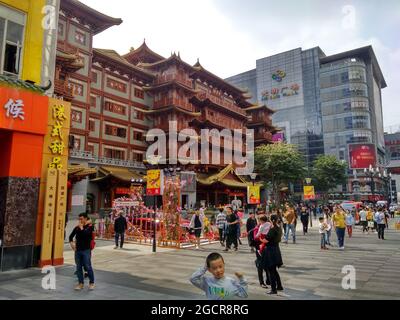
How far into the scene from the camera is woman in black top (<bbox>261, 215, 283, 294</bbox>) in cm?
684

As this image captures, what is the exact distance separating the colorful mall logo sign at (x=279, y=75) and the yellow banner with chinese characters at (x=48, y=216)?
85049mm

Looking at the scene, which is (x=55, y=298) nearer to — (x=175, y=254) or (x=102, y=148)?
(x=175, y=254)

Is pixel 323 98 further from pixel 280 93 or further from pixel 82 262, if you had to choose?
pixel 82 262

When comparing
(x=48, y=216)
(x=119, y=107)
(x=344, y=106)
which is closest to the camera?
(x=48, y=216)

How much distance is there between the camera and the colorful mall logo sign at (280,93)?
276 feet

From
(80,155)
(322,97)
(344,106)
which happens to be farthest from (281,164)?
(322,97)

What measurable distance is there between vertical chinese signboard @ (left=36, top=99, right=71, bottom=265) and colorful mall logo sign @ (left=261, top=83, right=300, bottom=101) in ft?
266

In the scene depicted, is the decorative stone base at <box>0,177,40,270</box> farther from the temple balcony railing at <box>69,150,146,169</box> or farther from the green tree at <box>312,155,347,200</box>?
the green tree at <box>312,155,347,200</box>

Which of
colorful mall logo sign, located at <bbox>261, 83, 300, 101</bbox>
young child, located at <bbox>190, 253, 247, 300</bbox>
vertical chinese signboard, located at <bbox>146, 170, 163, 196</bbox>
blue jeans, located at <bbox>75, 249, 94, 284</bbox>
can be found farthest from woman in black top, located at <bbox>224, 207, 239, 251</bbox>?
colorful mall logo sign, located at <bbox>261, 83, 300, 101</bbox>

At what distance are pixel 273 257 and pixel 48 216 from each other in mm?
7032

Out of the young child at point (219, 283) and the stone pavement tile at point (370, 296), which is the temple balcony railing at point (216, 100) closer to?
the stone pavement tile at point (370, 296)

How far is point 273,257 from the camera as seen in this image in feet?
22.5
